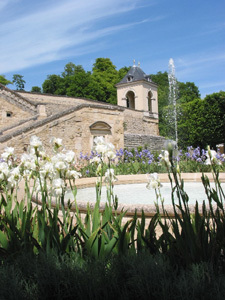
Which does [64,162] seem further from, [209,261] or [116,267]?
[209,261]

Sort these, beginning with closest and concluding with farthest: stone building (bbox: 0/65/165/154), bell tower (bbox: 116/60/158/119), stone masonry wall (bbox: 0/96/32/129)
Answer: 1. stone building (bbox: 0/65/165/154)
2. stone masonry wall (bbox: 0/96/32/129)
3. bell tower (bbox: 116/60/158/119)

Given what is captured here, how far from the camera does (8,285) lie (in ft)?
6.17

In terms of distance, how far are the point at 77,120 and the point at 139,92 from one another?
1996 centimetres

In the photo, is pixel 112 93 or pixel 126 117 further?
pixel 112 93

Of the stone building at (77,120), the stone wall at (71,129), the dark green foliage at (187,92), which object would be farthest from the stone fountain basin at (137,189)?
the dark green foliage at (187,92)

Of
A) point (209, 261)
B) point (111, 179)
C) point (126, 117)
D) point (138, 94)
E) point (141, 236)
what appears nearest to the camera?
point (209, 261)

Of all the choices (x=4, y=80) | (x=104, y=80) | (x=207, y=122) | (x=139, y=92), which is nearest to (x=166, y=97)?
(x=104, y=80)

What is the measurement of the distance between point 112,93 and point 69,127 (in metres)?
30.5

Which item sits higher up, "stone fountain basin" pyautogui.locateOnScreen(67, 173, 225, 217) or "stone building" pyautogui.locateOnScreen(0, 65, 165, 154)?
"stone building" pyautogui.locateOnScreen(0, 65, 165, 154)

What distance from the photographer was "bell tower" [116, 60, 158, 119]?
31781 millimetres

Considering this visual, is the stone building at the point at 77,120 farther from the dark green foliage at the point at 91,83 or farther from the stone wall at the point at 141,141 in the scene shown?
the dark green foliage at the point at 91,83

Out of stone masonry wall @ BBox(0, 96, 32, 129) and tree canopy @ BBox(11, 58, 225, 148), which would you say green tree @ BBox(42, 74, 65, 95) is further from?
stone masonry wall @ BBox(0, 96, 32, 129)

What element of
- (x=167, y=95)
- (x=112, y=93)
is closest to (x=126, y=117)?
(x=112, y=93)

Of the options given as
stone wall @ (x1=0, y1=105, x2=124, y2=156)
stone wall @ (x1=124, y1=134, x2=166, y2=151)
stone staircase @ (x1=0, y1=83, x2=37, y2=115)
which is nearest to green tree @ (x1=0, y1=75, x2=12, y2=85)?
stone staircase @ (x1=0, y1=83, x2=37, y2=115)
